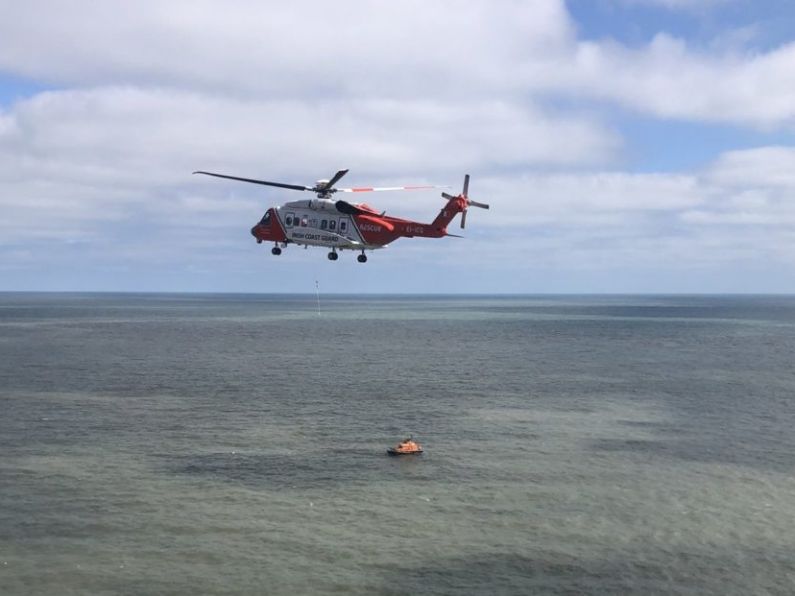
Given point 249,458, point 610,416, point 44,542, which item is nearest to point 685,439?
point 610,416

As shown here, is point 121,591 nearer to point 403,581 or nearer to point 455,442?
point 403,581

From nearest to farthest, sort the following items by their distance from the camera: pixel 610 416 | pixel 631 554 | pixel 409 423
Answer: pixel 631 554 < pixel 409 423 < pixel 610 416

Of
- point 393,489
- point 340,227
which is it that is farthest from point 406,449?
point 340,227

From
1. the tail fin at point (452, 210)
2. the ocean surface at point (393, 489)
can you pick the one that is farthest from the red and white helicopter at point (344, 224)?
A: the ocean surface at point (393, 489)

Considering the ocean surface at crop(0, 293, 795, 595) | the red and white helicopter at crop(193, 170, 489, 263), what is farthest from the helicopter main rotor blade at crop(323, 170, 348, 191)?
the ocean surface at crop(0, 293, 795, 595)

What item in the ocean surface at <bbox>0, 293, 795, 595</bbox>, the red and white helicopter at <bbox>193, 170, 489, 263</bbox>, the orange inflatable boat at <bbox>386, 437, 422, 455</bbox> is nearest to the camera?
the ocean surface at <bbox>0, 293, 795, 595</bbox>

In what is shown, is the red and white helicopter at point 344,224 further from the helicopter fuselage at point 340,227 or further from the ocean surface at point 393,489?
the ocean surface at point 393,489

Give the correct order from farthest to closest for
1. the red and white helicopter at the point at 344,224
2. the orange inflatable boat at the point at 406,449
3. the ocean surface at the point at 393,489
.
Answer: the orange inflatable boat at the point at 406,449, the red and white helicopter at the point at 344,224, the ocean surface at the point at 393,489

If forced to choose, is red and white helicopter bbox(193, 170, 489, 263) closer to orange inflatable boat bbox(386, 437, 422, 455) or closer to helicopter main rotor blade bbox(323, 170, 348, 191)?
helicopter main rotor blade bbox(323, 170, 348, 191)
